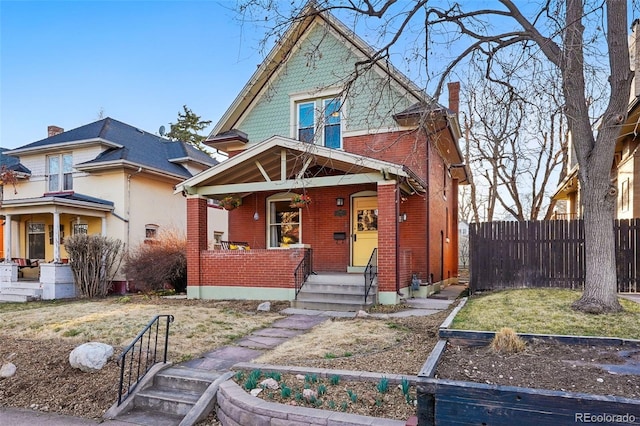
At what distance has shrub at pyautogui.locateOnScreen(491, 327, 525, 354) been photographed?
4918 mm

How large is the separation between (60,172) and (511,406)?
19.8 metres

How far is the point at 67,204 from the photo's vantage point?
14.8 meters

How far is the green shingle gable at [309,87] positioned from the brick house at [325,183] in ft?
0.14

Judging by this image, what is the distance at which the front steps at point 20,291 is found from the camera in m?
14.2

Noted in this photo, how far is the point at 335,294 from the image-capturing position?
33.7ft

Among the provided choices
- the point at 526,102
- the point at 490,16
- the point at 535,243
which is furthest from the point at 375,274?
the point at 490,16

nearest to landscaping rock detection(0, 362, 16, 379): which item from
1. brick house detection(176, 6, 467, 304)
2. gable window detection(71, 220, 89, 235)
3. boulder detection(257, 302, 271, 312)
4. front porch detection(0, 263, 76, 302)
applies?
boulder detection(257, 302, 271, 312)

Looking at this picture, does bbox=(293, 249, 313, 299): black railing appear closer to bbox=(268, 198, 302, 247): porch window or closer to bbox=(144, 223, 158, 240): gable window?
bbox=(268, 198, 302, 247): porch window

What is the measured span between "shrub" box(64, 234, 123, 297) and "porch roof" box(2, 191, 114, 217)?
4.01 ft

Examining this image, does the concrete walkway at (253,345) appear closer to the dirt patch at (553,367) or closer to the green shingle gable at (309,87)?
the dirt patch at (553,367)

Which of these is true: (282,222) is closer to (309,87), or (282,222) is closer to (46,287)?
(309,87)

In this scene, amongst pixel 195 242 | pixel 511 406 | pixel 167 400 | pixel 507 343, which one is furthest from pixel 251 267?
pixel 511 406

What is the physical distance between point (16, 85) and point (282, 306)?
535 inches

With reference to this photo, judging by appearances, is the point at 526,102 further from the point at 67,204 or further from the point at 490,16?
the point at 67,204
